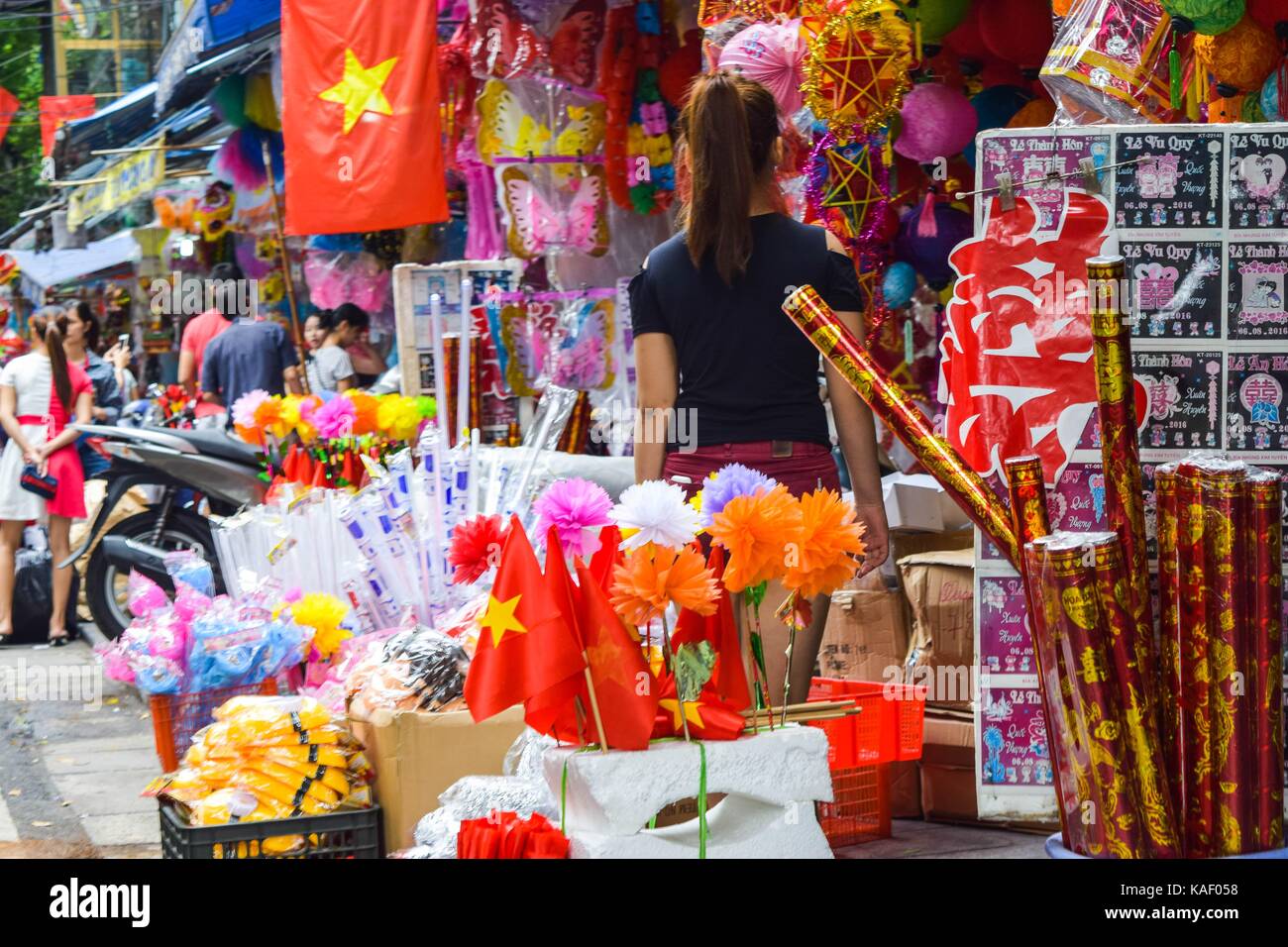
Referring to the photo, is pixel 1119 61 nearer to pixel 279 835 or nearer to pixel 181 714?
pixel 279 835

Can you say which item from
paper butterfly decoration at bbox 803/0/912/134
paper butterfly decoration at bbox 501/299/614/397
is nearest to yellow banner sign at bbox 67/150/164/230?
paper butterfly decoration at bbox 501/299/614/397

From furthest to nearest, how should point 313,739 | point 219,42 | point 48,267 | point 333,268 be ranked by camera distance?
point 48,267 → point 333,268 → point 219,42 → point 313,739

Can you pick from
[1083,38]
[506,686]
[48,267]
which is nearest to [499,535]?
[506,686]

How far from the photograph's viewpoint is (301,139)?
741 cm

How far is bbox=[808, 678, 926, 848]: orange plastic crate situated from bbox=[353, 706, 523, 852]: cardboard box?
794mm

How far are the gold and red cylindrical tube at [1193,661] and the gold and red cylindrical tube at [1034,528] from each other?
233 mm

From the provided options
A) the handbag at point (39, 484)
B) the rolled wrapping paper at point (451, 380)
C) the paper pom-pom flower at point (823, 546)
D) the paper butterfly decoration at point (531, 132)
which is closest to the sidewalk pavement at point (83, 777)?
the handbag at point (39, 484)

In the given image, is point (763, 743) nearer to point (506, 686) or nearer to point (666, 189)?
point (506, 686)

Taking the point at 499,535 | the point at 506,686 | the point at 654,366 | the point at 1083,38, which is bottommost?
the point at 506,686

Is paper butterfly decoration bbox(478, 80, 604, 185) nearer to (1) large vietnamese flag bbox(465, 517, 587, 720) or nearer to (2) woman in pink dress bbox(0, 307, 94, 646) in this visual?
(2) woman in pink dress bbox(0, 307, 94, 646)

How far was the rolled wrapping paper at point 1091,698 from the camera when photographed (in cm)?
304

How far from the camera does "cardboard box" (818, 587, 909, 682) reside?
4.78 meters

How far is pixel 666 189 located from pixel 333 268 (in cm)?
377
